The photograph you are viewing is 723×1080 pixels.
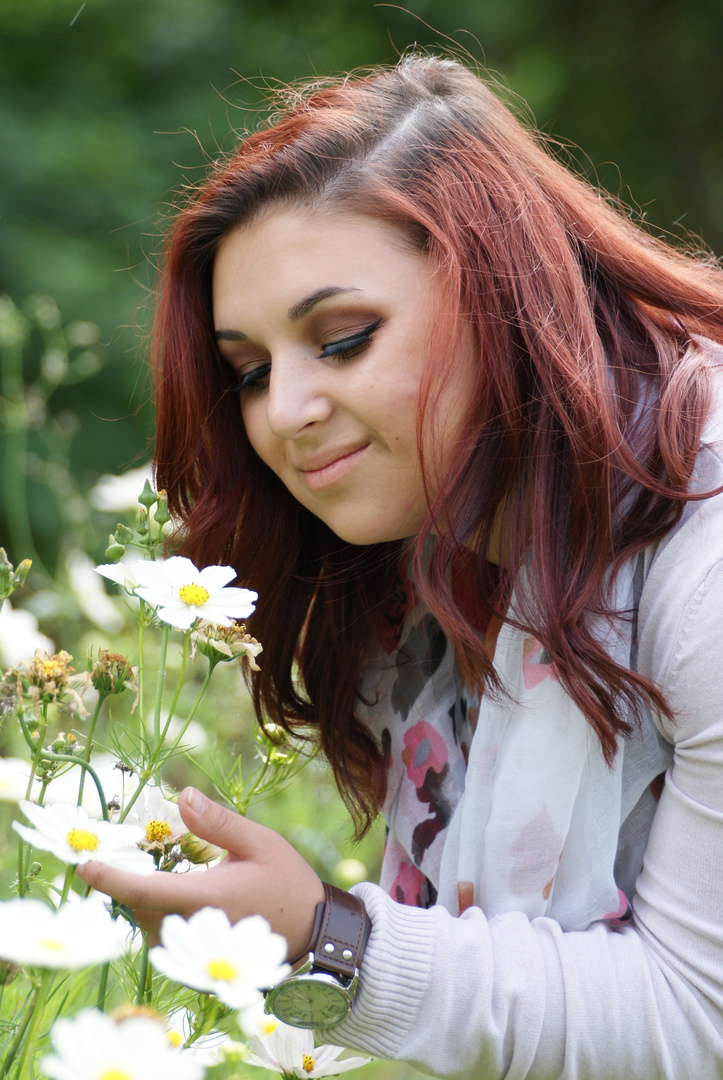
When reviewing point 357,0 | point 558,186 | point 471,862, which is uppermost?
point 357,0

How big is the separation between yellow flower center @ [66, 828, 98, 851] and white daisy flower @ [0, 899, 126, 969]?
53 millimetres

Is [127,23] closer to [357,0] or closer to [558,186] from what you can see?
[357,0]

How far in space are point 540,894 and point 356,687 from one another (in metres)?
0.39

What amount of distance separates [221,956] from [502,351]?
673 mm

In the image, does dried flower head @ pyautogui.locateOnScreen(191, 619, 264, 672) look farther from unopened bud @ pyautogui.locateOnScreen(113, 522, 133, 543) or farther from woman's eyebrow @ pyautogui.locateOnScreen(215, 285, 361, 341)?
woman's eyebrow @ pyautogui.locateOnScreen(215, 285, 361, 341)

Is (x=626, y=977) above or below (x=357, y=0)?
below

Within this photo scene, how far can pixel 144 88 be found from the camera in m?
3.53

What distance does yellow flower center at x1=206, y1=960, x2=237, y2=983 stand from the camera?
0.41m

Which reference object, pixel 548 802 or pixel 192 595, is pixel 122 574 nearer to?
pixel 192 595

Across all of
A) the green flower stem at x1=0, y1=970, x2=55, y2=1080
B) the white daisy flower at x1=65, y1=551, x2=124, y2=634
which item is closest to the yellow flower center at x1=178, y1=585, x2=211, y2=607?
the green flower stem at x1=0, y1=970, x2=55, y2=1080

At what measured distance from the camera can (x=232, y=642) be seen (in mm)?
653

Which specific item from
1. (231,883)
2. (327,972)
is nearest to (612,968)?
(327,972)

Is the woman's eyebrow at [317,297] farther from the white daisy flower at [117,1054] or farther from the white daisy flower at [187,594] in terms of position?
the white daisy flower at [117,1054]

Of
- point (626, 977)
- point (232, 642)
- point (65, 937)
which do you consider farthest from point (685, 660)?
point (65, 937)
